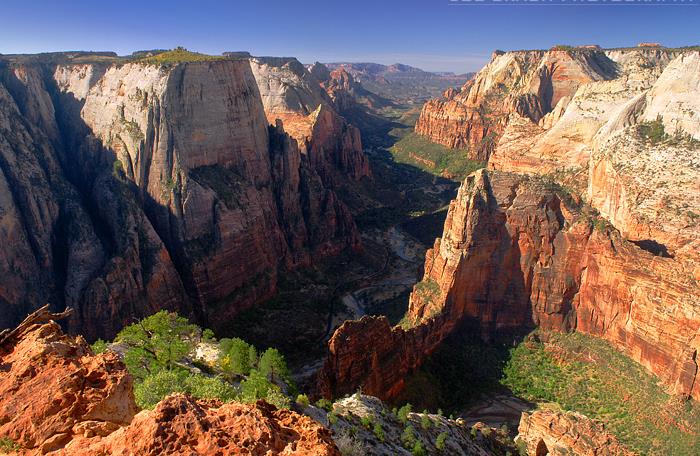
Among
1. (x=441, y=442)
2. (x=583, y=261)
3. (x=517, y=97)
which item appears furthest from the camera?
(x=517, y=97)

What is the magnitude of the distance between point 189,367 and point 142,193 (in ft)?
116

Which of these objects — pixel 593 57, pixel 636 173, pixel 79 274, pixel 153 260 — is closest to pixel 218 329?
pixel 153 260

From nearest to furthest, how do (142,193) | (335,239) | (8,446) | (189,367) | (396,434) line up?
(8,446) → (396,434) → (189,367) → (142,193) → (335,239)

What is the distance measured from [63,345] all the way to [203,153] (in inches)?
2016

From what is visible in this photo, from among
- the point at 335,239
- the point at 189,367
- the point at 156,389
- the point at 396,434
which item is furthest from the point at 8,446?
the point at 335,239

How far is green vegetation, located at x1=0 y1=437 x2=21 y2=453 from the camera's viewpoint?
46.3 feet

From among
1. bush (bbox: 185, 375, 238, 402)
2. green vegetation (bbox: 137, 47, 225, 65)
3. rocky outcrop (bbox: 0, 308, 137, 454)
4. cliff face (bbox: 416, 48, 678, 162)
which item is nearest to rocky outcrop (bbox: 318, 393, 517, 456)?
bush (bbox: 185, 375, 238, 402)

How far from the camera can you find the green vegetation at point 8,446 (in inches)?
556

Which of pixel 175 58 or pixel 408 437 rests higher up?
pixel 175 58

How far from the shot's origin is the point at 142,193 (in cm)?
6372

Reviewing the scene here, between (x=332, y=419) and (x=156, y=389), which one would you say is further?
(x=332, y=419)

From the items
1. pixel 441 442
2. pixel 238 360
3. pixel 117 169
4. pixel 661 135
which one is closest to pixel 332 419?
pixel 441 442

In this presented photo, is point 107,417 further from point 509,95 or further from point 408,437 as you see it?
point 509,95

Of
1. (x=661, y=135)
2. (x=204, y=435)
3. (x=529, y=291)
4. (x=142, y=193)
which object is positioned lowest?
(x=529, y=291)
